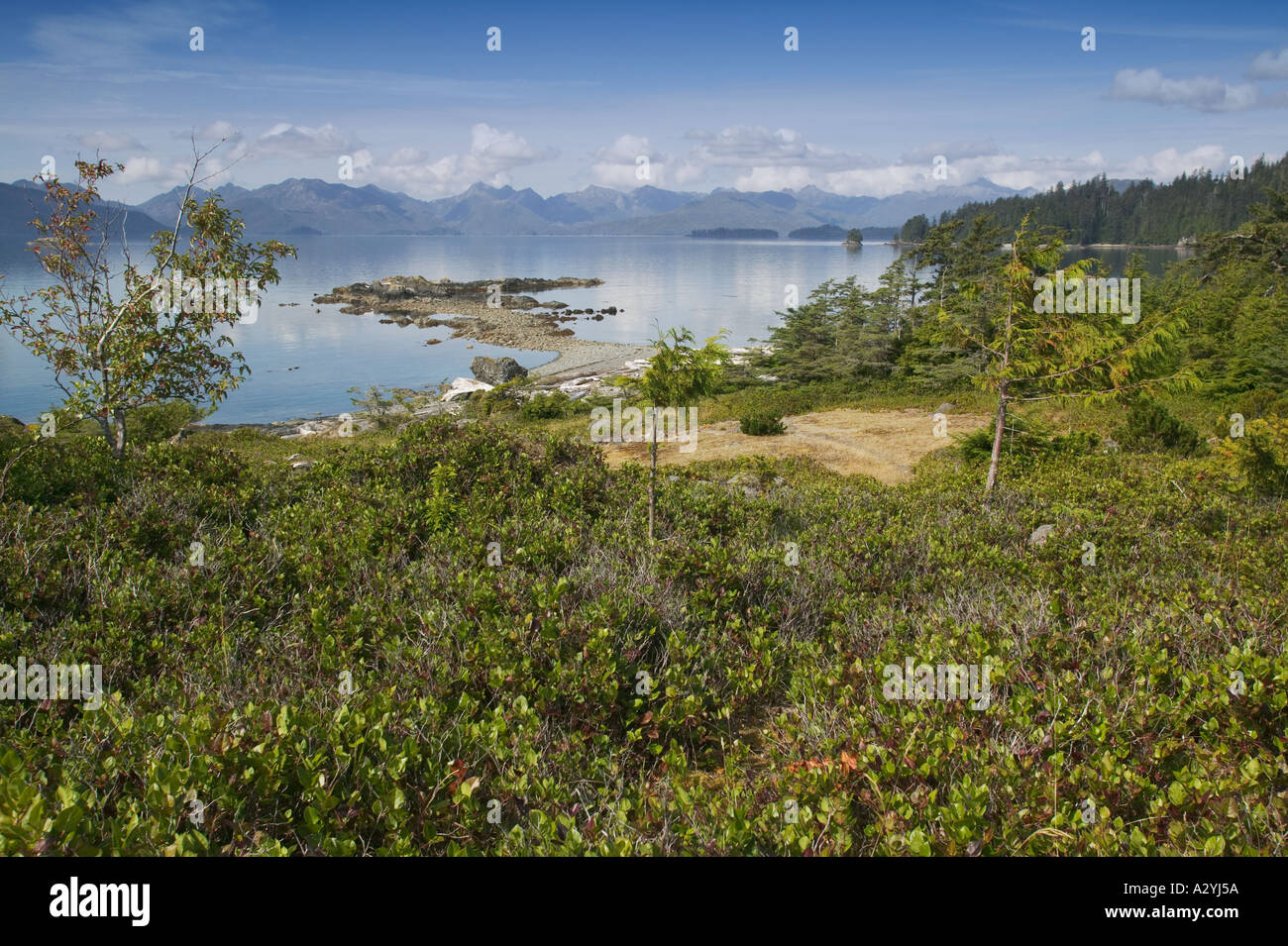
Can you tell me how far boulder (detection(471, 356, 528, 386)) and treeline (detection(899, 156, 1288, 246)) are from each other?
100 m

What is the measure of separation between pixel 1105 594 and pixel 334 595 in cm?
645

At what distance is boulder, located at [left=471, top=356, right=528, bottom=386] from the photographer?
42.7 meters

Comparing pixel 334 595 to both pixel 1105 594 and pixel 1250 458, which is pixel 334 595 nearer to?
pixel 1105 594

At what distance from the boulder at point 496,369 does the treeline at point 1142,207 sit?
10043cm

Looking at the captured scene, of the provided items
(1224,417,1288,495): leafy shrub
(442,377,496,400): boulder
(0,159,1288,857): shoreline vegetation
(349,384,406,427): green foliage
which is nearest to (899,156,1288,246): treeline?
(442,377,496,400): boulder

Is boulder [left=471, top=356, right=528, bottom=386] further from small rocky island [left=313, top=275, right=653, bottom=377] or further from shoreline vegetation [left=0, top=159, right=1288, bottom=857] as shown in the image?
shoreline vegetation [left=0, top=159, right=1288, bottom=857]

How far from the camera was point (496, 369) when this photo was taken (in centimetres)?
4322

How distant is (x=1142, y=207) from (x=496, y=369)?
16300 cm

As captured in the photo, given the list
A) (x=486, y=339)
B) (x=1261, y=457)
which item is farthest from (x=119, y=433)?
(x=486, y=339)

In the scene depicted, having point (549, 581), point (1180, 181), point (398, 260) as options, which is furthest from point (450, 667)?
point (1180, 181)

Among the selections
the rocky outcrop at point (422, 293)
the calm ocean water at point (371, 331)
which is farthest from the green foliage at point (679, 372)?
the rocky outcrop at point (422, 293)

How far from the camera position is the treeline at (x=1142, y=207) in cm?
12825
